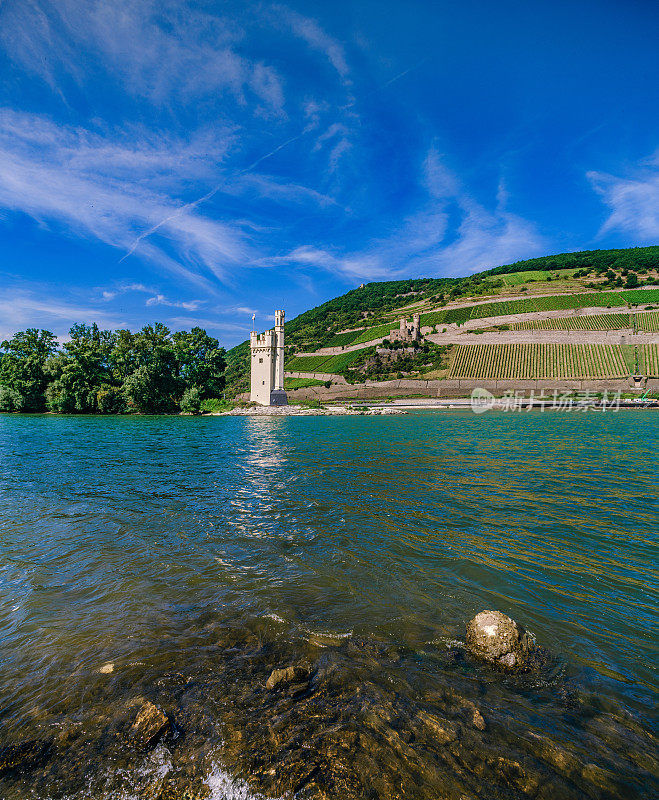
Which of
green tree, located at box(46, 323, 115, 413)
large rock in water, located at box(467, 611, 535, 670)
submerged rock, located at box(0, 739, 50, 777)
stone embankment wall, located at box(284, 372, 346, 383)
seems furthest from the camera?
stone embankment wall, located at box(284, 372, 346, 383)

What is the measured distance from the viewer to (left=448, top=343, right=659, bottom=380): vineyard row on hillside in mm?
101438

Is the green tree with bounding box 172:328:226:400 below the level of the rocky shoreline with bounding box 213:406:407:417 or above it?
above

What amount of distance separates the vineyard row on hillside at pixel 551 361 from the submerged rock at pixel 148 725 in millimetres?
116911

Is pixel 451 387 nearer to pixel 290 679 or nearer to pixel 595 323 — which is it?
pixel 595 323

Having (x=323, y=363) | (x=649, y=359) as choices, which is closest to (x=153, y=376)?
(x=323, y=363)

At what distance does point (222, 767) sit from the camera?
3322mm

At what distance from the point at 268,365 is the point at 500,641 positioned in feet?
306

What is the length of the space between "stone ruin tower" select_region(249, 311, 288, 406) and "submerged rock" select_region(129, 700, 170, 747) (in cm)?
9186

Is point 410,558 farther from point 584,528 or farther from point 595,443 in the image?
point 595,443

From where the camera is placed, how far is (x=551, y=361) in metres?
114

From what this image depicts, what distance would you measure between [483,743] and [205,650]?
11.1ft

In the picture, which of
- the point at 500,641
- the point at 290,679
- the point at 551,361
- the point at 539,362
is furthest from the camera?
the point at 539,362

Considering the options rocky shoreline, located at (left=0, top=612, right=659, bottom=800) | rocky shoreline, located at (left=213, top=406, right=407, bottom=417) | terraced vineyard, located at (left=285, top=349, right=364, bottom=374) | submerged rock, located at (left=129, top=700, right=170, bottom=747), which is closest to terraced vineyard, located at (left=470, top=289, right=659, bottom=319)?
terraced vineyard, located at (left=285, top=349, right=364, bottom=374)

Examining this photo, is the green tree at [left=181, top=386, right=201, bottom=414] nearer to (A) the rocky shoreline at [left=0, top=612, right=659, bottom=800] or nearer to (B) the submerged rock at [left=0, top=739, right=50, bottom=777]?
(A) the rocky shoreline at [left=0, top=612, right=659, bottom=800]
